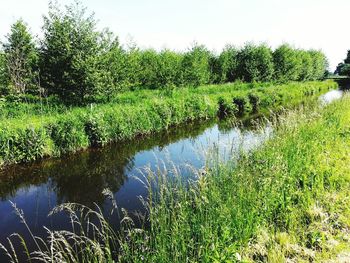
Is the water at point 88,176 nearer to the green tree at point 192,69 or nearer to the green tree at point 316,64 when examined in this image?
the green tree at point 192,69

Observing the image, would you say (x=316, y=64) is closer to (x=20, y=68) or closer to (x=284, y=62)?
(x=284, y=62)

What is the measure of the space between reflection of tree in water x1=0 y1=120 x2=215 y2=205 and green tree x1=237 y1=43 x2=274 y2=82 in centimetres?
3070

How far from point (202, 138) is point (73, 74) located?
823 cm

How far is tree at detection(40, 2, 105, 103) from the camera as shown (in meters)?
17.7

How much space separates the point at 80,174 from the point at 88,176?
0.38m

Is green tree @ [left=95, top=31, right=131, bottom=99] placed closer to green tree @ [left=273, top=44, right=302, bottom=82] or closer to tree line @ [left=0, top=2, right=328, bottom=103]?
tree line @ [left=0, top=2, right=328, bottom=103]

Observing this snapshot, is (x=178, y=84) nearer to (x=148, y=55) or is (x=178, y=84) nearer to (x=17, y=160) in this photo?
(x=148, y=55)

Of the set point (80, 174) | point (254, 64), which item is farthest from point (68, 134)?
point (254, 64)

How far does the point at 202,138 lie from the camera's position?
16844 millimetres

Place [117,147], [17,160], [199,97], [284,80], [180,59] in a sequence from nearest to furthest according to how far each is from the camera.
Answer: [17,160] < [117,147] < [199,97] < [180,59] < [284,80]

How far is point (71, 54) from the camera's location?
1788 cm

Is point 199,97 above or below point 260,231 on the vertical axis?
above

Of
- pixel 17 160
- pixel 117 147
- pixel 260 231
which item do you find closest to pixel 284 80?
pixel 117 147

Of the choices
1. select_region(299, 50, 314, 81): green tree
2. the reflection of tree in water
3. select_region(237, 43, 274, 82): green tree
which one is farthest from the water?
select_region(299, 50, 314, 81): green tree
